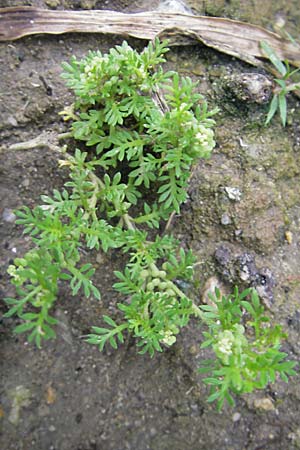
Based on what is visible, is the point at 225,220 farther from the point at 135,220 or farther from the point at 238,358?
the point at 238,358

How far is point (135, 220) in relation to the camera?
2.36 m

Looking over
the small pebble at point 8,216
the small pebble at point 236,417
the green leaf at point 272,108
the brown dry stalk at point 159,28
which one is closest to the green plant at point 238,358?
the small pebble at point 236,417

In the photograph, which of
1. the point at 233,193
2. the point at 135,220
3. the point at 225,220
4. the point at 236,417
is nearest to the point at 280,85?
the point at 233,193

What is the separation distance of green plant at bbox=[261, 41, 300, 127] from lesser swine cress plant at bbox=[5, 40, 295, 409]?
0.58 meters

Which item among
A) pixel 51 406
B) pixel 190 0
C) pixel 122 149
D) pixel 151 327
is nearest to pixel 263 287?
pixel 151 327

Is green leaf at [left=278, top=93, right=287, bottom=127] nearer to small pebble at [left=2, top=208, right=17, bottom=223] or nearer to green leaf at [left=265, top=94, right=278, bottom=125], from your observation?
green leaf at [left=265, top=94, right=278, bottom=125]

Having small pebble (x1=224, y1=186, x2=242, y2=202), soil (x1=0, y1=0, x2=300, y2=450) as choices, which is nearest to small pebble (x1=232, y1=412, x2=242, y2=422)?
soil (x1=0, y1=0, x2=300, y2=450)

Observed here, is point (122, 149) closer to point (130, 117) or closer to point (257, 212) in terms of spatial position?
point (130, 117)

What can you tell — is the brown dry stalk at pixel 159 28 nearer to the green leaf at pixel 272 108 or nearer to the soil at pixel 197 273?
the soil at pixel 197 273

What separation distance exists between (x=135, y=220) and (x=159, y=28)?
110 cm

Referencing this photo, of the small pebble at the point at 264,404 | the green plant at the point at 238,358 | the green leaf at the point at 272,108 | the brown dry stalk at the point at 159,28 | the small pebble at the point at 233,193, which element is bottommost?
the small pebble at the point at 264,404

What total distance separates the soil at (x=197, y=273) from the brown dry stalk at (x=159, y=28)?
0.17 ft

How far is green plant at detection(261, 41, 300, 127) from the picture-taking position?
271cm

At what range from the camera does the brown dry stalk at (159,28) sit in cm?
255
